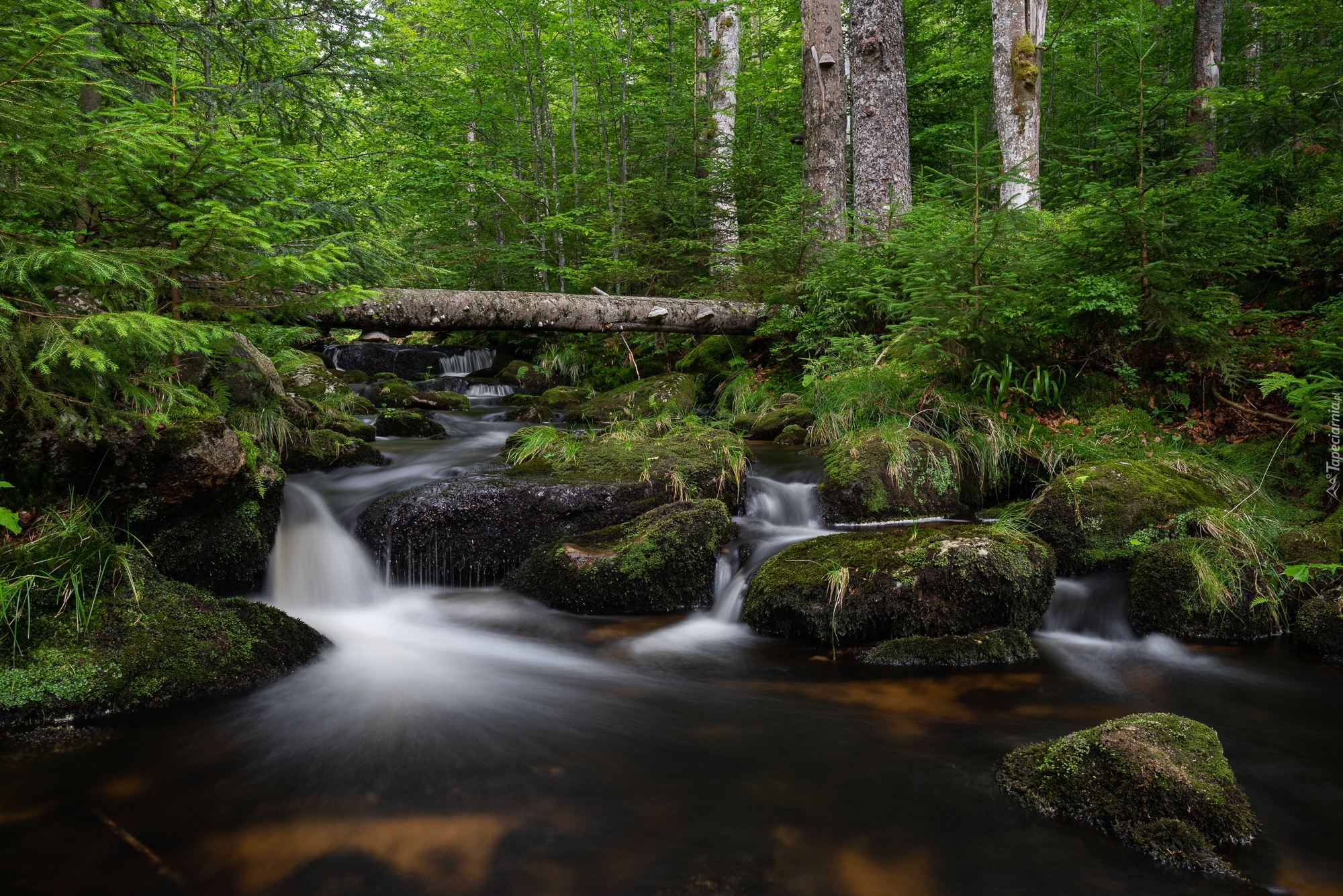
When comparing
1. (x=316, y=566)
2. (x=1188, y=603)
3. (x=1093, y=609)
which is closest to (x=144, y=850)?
(x=316, y=566)

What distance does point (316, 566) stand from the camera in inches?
218

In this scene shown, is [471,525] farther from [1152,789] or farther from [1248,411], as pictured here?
[1248,411]

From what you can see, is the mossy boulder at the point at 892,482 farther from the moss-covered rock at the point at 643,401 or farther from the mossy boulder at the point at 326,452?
the mossy boulder at the point at 326,452

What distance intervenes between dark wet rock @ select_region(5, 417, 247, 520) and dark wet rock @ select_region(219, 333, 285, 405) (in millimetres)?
1545

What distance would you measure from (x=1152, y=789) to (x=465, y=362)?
1501cm

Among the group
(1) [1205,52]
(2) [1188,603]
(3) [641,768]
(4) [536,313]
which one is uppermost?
(1) [1205,52]

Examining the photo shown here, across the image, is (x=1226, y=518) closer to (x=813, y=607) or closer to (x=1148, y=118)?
(x=813, y=607)

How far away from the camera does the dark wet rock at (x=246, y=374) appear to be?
20.0ft

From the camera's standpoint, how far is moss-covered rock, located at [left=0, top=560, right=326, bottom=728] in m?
3.37

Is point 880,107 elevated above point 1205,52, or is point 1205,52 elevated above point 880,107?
point 1205,52

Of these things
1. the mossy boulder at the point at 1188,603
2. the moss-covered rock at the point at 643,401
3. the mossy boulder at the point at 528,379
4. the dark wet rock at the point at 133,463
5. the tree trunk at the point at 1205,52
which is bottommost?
the mossy boulder at the point at 1188,603

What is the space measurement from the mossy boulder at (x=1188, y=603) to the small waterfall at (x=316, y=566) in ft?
18.3

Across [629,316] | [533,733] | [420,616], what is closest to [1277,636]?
[533,733]

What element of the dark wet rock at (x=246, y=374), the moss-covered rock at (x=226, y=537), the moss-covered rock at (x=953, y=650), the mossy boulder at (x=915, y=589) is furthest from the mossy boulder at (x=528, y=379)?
the moss-covered rock at (x=953, y=650)
